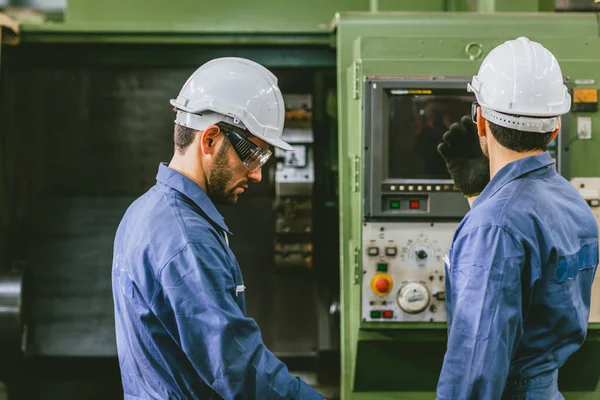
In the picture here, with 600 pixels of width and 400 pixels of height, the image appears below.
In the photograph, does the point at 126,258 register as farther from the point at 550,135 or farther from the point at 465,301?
the point at 550,135

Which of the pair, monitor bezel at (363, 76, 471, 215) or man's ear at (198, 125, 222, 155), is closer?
man's ear at (198, 125, 222, 155)

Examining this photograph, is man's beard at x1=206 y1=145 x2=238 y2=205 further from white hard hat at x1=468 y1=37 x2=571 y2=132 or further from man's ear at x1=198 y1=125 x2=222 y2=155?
white hard hat at x1=468 y1=37 x2=571 y2=132

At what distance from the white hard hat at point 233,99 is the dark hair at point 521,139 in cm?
51

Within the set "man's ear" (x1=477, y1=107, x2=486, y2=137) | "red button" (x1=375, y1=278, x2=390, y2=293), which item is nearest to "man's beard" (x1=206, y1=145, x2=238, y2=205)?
"man's ear" (x1=477, y1=107, x2=486, y2=137)

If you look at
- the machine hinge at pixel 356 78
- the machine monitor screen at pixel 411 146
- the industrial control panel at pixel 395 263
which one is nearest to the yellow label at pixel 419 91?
the machine monitor screen at pixel 411 146

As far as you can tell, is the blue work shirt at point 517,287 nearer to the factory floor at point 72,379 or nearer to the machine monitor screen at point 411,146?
the machine monitor screen at point 411,146

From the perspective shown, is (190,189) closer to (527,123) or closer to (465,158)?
(527,123)

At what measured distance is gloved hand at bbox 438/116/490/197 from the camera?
6.33 feet

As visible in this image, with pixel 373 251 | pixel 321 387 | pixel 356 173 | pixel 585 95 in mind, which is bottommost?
pixel 321 387

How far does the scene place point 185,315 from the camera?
1217mm

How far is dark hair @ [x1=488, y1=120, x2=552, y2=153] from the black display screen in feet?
2.84

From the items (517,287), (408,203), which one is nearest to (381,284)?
(408,203)

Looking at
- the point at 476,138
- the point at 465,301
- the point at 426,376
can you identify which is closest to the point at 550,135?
the point at 465,301

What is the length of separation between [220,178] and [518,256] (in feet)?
2.20
